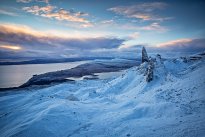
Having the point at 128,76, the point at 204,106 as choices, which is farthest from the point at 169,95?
the point at 128,76

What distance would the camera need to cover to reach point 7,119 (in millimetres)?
23094

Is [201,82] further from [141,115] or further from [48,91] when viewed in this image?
[48,91]

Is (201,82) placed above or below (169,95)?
above

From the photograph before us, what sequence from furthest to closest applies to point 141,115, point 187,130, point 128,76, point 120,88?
point 128,76 → point 120,88 → point 141,115 → point 187,130

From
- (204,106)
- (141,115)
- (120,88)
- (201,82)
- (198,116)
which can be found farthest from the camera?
(120,88)

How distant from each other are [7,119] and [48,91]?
65.0 feet

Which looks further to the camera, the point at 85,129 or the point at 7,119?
the point at 7,119

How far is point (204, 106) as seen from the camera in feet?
56.5

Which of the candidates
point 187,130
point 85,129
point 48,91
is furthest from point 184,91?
point 48,91

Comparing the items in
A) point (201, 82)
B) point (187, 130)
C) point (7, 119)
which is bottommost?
point (7, 119)

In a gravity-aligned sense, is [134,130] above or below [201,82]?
below

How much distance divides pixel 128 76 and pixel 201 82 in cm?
1960

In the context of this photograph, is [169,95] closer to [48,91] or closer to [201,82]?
[201,82]

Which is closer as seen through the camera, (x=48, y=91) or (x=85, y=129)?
(x=85, y=129)
